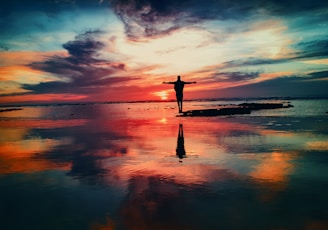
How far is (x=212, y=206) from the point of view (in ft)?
37.6

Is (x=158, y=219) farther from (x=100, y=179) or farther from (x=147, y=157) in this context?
(x=147, y=157)

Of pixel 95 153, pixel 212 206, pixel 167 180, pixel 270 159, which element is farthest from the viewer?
pixel 95 153

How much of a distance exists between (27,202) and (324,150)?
1953cm

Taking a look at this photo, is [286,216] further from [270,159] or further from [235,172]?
[270,159]

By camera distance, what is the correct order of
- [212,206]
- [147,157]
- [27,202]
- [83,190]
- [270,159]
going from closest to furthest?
[212,206], [27,202], [83,190], [270,159], [147,157]

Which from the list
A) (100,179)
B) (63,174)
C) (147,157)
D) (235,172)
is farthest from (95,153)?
(235,172)

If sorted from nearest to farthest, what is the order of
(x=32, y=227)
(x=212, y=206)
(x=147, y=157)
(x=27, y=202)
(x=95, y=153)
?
(x=32, y=227), (x=212, y=206), (x=27, y=202), (x=147, y=157), (x=95, y=153)

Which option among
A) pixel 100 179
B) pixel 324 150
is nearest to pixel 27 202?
pixel 100 179

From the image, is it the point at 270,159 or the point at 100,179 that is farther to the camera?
the point at 270,159

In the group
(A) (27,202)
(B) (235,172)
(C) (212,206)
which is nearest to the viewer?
(C) (212,206)

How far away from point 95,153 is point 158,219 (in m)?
14.3

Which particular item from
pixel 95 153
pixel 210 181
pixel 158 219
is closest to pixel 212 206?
pixel 158 219

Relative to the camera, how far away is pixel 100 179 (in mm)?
15867

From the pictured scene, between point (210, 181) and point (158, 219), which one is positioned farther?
point (210, 181)
